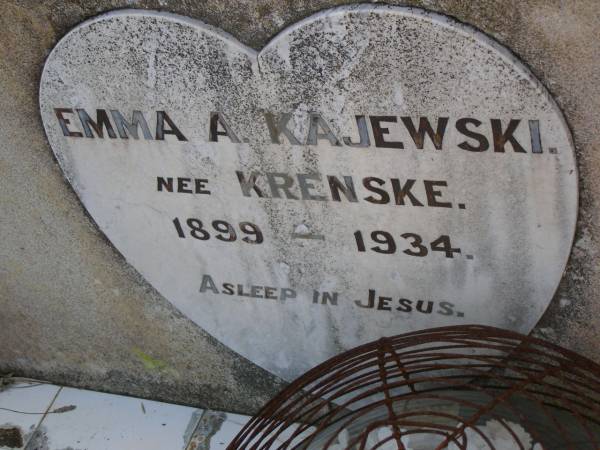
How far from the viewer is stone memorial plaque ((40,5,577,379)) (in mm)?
1647

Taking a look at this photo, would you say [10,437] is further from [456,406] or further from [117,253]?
[456,406]

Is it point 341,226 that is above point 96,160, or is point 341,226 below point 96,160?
below

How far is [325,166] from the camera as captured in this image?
1863mm

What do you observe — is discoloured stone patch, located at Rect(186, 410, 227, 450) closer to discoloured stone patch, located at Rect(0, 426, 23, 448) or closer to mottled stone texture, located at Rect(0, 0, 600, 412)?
mottled stone texture, located at Rect(0, 0, 600, 412)

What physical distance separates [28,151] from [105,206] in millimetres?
284

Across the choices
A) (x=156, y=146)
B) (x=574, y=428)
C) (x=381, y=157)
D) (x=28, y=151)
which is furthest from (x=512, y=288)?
(x=28, y=151)

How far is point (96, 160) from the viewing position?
2.04 m

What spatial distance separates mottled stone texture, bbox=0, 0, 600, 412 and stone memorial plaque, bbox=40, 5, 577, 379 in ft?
0.16

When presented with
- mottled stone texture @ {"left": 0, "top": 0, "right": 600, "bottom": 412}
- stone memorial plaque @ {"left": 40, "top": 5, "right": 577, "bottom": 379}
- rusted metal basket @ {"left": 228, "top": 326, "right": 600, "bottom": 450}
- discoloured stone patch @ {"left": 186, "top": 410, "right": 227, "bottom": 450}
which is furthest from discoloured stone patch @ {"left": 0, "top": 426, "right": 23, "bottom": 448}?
rusted metal basket @ {"left": 228, "top": 326, "right": 600, "bottom": 450}

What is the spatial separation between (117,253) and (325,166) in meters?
0.84

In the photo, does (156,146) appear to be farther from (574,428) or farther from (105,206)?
(574,428)

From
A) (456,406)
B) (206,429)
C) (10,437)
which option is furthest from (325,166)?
(10,437)

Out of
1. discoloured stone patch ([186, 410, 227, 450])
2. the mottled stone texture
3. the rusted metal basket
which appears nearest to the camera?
the mottled stone texture

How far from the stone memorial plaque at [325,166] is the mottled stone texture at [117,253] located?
48 millimetres
